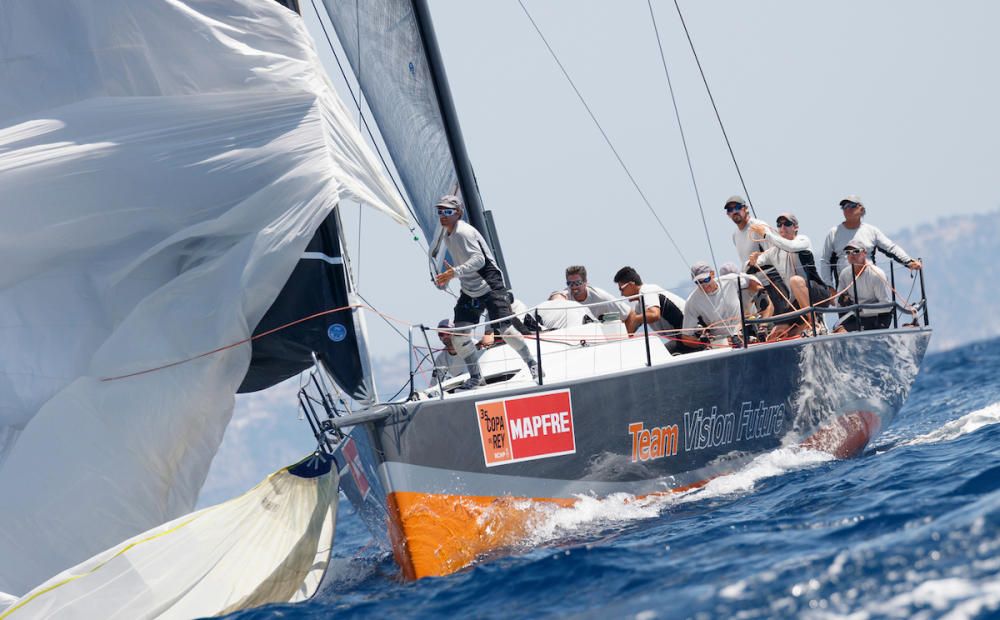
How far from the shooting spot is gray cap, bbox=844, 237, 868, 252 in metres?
8.68

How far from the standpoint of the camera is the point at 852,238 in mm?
9031

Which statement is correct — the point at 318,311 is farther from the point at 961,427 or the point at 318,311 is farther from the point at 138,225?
the point at 961,427

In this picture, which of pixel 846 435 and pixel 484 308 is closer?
pixel 484 308

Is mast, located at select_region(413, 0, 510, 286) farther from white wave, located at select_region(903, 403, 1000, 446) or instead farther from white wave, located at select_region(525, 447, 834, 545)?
white wave, located at select_region(903, 403, 1000, 446)

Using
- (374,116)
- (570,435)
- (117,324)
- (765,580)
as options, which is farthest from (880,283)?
(117,324)

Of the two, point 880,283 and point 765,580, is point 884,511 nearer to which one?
→ point 765,580

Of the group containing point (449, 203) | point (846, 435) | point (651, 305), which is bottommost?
point (846, 435)

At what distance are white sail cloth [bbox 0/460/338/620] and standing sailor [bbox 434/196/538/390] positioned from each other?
1.11 metres

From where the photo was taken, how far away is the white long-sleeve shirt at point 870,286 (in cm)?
895

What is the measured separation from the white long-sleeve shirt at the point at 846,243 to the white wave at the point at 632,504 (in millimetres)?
1671

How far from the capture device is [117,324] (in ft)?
22.1

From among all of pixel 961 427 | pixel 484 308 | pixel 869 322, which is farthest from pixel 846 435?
pixel 484 308

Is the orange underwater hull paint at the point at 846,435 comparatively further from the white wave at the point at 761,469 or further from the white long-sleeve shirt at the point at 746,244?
the white long-sleeve shirt at the point at 746,244

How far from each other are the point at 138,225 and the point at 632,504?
11.1ft
